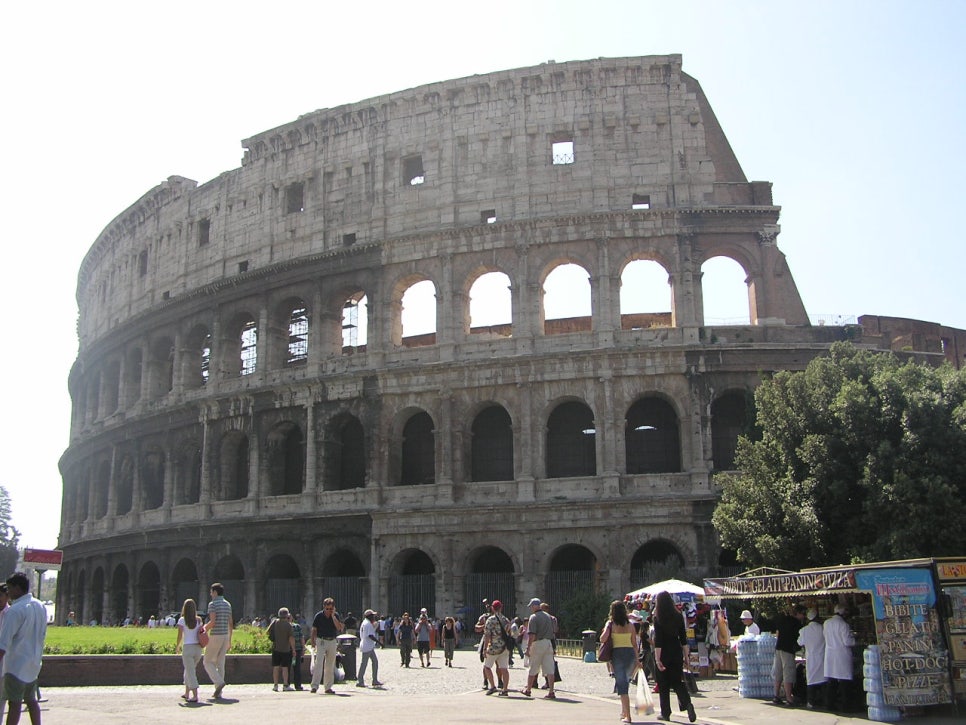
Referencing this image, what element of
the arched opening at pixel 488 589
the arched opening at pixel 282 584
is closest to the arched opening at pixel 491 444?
the arched opening at pixel 488 589

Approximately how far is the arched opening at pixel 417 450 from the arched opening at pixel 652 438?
254 inches

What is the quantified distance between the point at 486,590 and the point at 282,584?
7.23m

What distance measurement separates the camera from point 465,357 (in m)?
31.0

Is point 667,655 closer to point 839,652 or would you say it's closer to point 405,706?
point 839,652

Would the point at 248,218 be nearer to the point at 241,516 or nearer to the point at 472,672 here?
the point at 241,516

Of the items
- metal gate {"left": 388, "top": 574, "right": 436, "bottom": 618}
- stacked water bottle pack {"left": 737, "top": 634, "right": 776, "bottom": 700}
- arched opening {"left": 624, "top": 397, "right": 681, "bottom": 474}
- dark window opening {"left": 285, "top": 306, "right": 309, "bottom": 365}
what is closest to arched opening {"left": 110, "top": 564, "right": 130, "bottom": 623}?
dark window opening {"left": 285, "top": 306, "right": 309, "bottom": 365}

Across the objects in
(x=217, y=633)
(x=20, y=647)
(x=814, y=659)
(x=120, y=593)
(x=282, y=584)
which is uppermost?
(x=282, y=584)

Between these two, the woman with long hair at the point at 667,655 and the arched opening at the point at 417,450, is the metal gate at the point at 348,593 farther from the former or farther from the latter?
the woman with long hair at the point at 667,655

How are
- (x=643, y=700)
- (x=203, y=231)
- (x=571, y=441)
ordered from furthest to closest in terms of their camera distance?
(x=203, y=231) → (x=571, y=441) → (x=643, y=700)

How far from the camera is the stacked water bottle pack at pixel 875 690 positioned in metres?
11.6

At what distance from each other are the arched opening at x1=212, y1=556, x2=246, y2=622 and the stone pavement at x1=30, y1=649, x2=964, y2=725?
16709 millimetres

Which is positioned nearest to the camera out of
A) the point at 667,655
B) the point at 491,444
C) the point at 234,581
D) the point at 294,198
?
the point at 667,655

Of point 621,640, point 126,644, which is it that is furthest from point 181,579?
point 621,640

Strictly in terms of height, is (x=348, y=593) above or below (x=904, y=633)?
above
